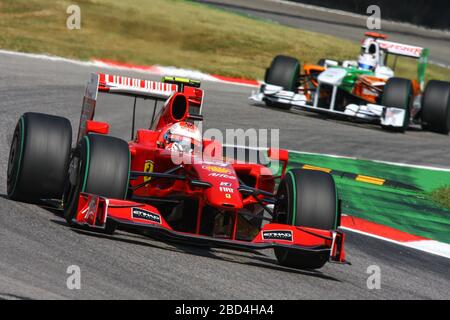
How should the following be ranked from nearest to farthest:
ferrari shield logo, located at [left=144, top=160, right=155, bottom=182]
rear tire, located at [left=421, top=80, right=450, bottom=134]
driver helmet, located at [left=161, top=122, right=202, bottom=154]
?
ferrari shield logo, located at [left=144, top=160, right=155, bottom=182]
driver helmet, located at [left=161, top=122, right=202, bottom=154]
rear tire, located at [left=421, top=80, right=450, bottom=134]

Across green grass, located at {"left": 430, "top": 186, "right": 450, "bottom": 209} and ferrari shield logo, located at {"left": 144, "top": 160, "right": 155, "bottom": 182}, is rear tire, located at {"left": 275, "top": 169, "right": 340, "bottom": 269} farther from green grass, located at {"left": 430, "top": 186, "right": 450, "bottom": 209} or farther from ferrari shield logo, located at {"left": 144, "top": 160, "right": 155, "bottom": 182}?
green grass, located at {"left": 430, "top": 186, "right": 450, "bottom": 209}

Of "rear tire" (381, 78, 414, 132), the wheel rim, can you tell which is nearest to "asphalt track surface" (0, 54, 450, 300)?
the wheel rim

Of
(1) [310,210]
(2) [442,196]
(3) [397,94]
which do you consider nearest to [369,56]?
(3) [397,94]

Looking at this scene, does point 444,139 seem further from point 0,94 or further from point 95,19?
point 95,19

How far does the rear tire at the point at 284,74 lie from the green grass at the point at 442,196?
668cm

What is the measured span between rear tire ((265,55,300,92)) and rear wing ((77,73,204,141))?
9.87 metres

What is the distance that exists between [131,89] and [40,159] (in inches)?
68.7

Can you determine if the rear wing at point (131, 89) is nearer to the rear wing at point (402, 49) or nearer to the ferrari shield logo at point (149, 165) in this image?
the ferrari shield logo at point (149, 165)

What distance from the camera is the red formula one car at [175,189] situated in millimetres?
8258

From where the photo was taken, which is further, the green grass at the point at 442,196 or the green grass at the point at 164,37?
the green grass at the point at 164,37

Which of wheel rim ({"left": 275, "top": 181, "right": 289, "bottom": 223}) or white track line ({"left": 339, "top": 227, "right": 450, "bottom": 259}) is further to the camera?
white track line ({"left": 339, "top": 227, "right": 450, "bottom": 259})

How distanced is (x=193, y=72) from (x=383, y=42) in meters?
5.55

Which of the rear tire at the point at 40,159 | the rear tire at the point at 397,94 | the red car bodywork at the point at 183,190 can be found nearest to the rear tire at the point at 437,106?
the rear tire at the point at 397,94

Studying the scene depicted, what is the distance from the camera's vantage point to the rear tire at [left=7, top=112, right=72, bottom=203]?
29.5 feet
